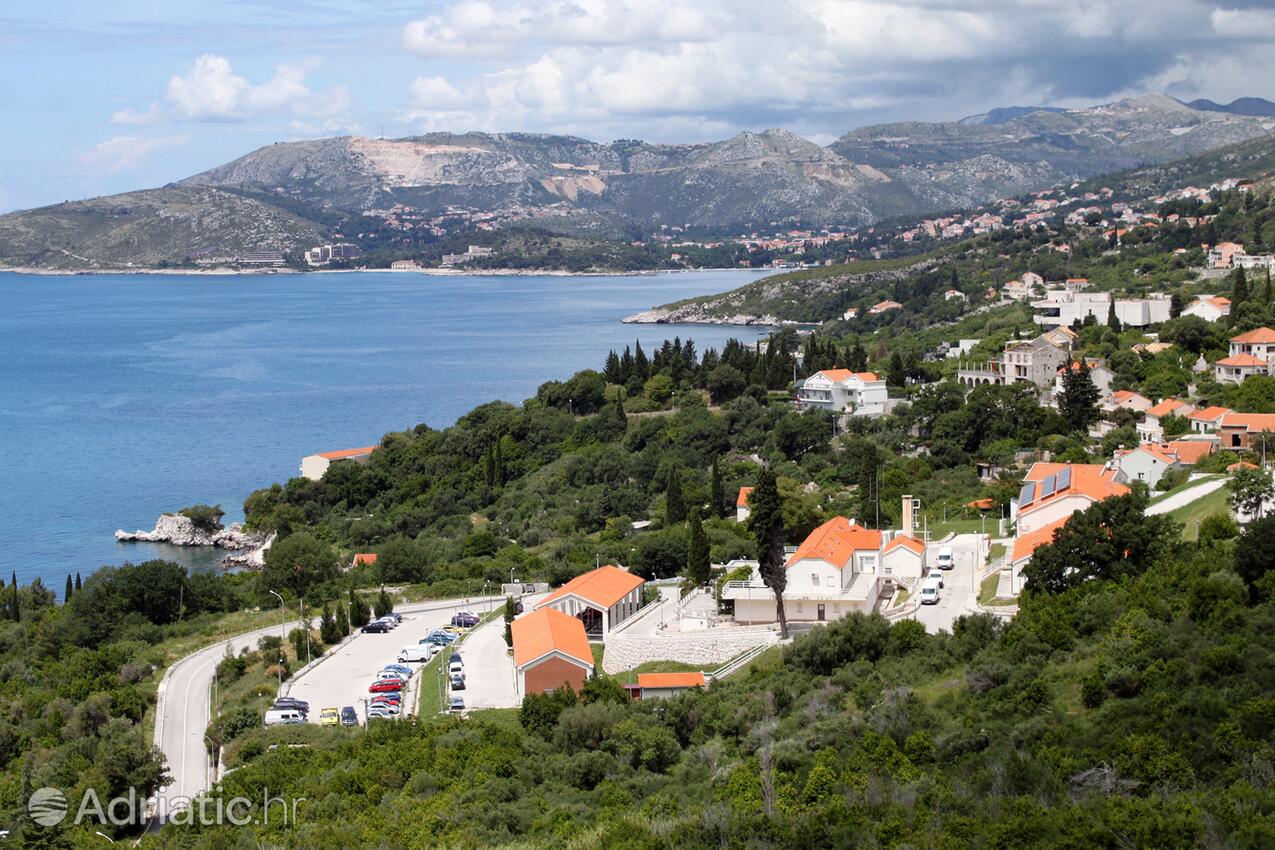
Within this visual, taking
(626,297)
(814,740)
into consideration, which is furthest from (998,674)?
(626,297)

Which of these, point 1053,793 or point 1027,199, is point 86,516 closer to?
point 1053,793

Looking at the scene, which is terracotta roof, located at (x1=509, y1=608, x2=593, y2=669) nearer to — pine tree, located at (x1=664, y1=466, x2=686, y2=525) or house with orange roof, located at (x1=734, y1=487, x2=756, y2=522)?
pine tree, located at (x1=664, y1=466, x2=686, y2=525)

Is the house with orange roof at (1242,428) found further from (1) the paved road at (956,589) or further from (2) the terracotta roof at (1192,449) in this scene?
(1) the paved road at (956,589)

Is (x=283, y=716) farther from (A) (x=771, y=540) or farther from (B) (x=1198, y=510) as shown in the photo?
(B) (x=1198, y=510)

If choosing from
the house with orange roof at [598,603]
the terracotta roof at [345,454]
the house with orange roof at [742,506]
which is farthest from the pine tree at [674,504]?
the terracotta roof at [345,454]

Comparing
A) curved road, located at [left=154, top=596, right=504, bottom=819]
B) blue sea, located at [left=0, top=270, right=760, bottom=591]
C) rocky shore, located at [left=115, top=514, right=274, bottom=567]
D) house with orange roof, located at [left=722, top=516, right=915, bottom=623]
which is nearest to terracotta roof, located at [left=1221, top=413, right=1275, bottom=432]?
house with orange roof, located at [left=722, top=516, right=915, bottom=623]

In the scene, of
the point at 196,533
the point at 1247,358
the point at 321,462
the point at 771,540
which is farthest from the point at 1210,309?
the point at 196,533
